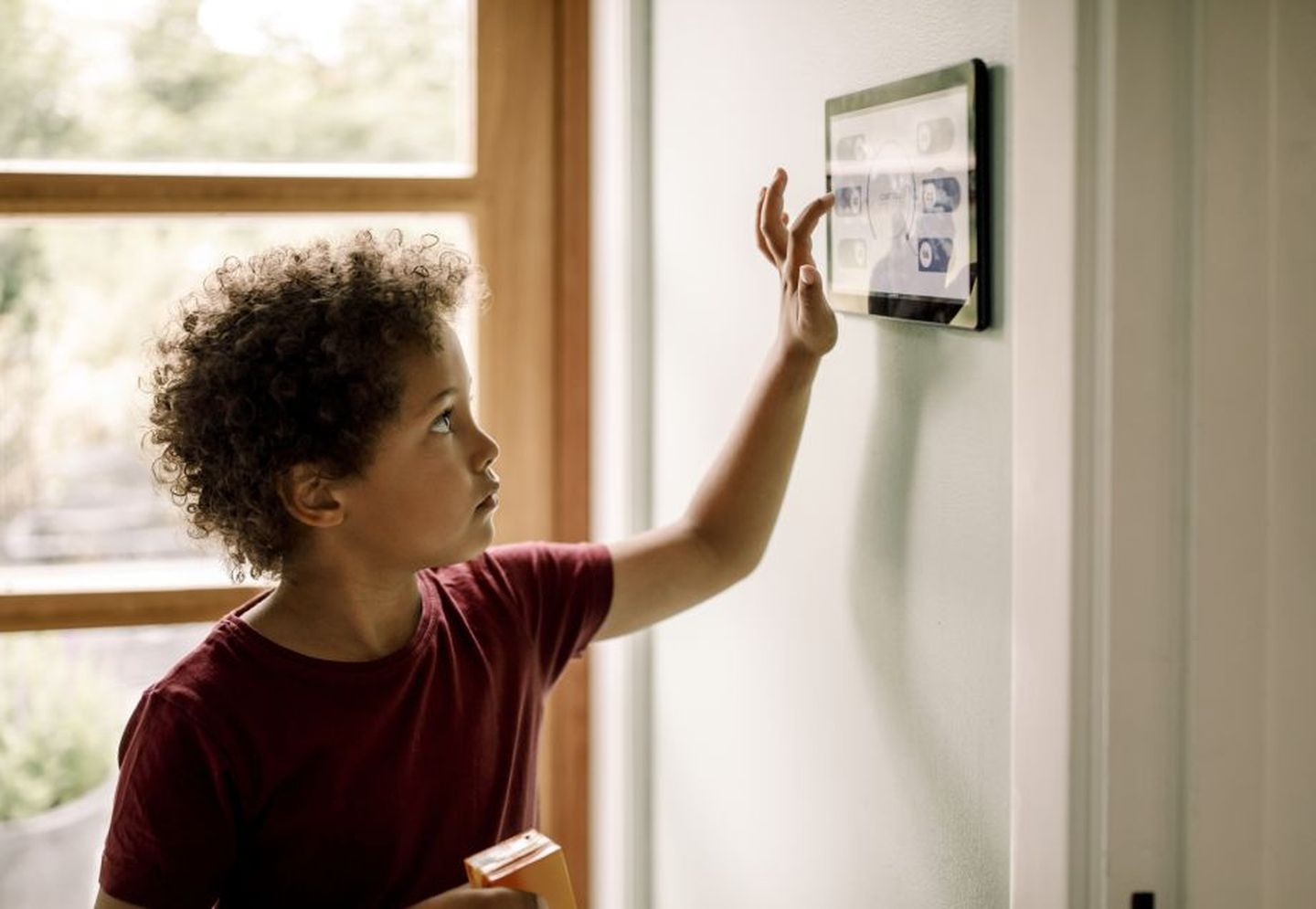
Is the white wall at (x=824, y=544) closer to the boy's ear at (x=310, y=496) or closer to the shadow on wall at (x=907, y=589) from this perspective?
the shadow on wall at (x=907, y=589)

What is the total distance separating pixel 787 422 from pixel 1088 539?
1.32 feet

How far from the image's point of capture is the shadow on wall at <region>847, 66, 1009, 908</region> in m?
0.88

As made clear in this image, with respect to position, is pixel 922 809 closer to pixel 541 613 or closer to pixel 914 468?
pixel 914 468

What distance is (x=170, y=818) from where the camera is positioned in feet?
3.34

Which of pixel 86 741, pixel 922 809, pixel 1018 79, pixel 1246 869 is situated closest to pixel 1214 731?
pixel 1246 869

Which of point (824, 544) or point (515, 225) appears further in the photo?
point (515, 225)

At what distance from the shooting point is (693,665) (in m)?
1.46

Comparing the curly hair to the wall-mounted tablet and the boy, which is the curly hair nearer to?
the boy

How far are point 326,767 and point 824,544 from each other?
439 mm

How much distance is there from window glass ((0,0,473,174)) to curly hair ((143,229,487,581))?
1.83ft

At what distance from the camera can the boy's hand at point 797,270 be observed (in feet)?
3.43

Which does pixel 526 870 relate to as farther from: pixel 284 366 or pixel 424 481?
pixel 284 366

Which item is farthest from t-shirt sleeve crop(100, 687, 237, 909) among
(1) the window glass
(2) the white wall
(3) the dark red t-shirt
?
(1) the window glass

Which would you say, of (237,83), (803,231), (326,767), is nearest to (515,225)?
(237,83)
